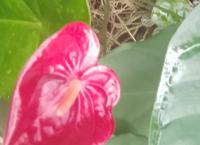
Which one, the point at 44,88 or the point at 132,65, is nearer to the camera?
the point at 44,88

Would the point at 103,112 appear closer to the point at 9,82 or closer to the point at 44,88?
the point at 44,88

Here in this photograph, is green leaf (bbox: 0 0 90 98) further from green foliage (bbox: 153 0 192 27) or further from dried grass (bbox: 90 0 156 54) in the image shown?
dried grass (bbox: 90 0 156 54)

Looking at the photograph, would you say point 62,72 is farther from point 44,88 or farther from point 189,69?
point 189,69

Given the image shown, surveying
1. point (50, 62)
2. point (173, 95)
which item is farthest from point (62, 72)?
point (173, 95)

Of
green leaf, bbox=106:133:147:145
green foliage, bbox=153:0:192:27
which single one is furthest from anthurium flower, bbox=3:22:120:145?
green foliage, bbox=153:0:192:27

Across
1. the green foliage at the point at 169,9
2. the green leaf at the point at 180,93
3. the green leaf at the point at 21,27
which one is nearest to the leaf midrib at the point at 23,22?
the green leaf at the point at 21,27

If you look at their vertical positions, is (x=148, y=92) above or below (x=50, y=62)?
below

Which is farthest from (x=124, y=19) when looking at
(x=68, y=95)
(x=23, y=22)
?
(x=68, y=95)
